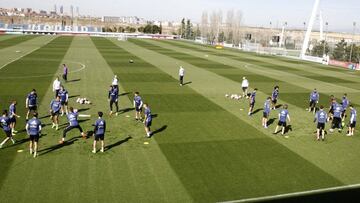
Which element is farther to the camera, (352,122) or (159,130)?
(352,122)

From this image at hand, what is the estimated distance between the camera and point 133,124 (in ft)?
70.5

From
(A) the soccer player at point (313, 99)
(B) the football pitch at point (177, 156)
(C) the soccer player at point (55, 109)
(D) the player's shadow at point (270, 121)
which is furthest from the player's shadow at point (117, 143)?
(A) the soccer player at point (313, 99)

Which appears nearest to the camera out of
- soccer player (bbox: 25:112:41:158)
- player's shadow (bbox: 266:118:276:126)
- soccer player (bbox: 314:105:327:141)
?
soccer player (bbox: 25:112:41:158)

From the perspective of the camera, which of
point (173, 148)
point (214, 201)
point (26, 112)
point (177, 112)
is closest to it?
point (214, 201)

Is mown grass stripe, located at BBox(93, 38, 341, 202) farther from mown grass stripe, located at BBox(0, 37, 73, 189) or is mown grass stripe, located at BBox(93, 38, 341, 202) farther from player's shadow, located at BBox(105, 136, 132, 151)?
mown grass stripe, located at BBox(0, 37, 73, 189)

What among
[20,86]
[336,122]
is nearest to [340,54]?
[336,122]

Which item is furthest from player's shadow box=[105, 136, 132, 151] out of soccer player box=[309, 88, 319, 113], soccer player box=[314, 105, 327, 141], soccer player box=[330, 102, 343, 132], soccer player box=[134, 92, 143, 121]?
soccer player box=[309, 88, 319, 113]

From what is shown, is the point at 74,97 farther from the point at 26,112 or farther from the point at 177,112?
the point at 177,112

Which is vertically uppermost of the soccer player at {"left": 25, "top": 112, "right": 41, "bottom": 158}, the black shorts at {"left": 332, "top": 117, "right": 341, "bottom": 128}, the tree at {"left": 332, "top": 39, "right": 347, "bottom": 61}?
the tree at {"left": 332, "top": 39, "right": 347, "bottom": 61}

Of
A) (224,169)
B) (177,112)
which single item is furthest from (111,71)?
(224,169)

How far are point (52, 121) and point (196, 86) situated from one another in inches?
685

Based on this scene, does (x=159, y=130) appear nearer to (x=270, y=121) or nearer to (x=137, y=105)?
(x=137, y=105)

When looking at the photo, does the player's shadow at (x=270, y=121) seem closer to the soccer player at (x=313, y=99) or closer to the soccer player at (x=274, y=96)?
the soccer player at (x=274, y=96)

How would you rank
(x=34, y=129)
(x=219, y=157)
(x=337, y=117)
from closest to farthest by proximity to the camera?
(x=34, y=129)
(x=219, y=157)
(x=337, y=117)
